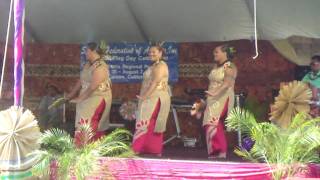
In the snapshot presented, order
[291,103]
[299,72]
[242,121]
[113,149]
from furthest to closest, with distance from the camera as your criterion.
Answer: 1. [299,72]
2. [291,103]
3. [113,149]
4. [242,121]

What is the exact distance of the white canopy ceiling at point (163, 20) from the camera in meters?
8.43

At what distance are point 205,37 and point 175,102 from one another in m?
1.15

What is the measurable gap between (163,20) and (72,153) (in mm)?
4413

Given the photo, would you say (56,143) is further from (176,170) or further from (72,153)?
(176,170)

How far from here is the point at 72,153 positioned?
5.24 metres

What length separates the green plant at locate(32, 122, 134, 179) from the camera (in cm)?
511

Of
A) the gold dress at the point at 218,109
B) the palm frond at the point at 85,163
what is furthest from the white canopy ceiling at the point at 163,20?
the palm frond at the point at 85,163

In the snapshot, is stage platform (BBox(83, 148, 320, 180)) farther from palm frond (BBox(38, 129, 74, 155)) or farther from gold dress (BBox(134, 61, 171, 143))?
gold dress (BBox(134, 61, 171, 143))

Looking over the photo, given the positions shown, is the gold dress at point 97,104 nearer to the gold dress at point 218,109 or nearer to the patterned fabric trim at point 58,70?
the gold dress at point 218,109

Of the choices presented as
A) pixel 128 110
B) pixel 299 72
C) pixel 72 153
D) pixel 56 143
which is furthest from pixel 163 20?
pixel 72 153

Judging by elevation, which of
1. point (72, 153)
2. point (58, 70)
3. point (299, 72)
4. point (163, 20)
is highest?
point (163, 20)

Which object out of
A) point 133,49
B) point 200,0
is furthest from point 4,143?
point 133,49

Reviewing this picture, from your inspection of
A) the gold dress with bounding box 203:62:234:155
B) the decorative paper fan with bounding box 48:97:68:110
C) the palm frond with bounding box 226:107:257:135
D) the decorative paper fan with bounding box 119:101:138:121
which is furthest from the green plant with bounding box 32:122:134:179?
the decorative paper fan with bounding box 119:101:138:121

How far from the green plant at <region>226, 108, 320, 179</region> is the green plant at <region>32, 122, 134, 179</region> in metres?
1.13
